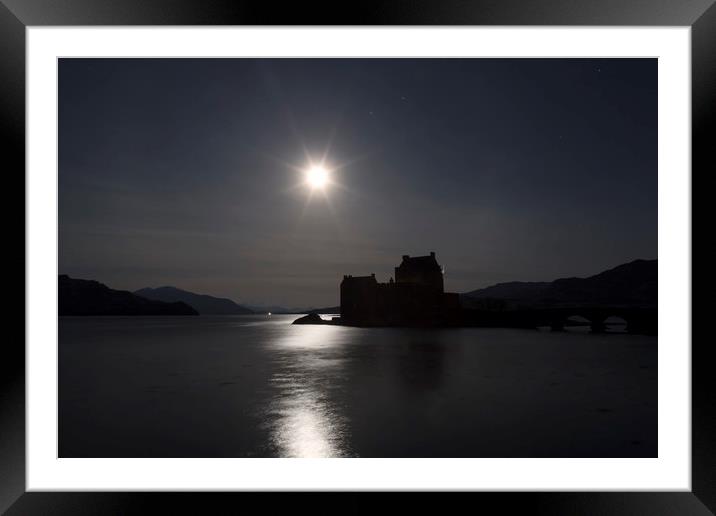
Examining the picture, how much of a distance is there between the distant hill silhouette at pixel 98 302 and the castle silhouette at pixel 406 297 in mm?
96910

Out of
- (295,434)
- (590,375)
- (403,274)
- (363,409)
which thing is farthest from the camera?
(403,274)

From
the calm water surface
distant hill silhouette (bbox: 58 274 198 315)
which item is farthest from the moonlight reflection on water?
distant hill silhouette (bbox: 58 274 198 315)

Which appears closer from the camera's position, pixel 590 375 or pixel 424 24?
pixel 424 24

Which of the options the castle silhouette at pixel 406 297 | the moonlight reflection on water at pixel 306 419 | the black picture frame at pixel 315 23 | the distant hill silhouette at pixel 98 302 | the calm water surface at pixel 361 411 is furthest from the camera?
the distant hill silhouette at pixel 98 302

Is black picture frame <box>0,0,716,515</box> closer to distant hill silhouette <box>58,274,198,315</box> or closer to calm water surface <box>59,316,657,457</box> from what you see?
calm water surface <box>59,316,657,457</box>

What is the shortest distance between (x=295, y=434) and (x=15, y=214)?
4.77 m

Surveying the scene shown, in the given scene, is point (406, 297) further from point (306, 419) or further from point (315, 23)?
point (315, 23)

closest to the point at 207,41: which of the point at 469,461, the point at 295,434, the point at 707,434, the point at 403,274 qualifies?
the point at 469,461

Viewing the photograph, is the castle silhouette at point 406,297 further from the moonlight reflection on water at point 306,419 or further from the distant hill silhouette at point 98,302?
the distant hill silhouette at point 98,302

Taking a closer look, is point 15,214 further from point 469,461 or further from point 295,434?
point 295,434

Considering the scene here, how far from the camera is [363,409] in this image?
319 inches

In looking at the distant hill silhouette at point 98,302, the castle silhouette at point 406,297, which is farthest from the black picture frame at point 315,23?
the distant hill silhouette at point 98,302

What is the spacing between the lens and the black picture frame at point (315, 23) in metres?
2.51

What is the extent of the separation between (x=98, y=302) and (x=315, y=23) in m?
133
